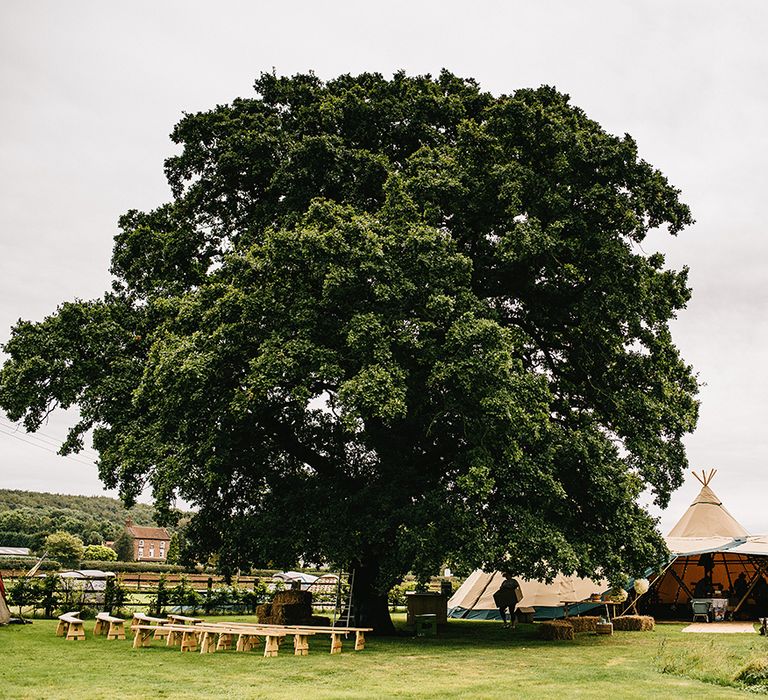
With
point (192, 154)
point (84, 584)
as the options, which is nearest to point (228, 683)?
point (192, 154)

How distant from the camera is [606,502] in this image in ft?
57.6

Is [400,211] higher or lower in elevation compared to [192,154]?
lower

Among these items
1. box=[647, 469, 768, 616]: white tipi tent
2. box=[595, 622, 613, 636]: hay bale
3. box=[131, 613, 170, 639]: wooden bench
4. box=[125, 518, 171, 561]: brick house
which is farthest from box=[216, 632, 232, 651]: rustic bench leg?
box=[125, 518, 171, 561]: brick house

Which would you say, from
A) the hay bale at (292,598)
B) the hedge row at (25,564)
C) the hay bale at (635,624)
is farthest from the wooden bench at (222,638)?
the hedge row at (25,564)

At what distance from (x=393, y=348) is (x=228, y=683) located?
779 cm

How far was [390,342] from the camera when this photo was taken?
15.9 meters

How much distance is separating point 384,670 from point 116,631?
27.3 ft

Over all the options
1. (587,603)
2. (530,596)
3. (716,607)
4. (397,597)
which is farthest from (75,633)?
(716,607)

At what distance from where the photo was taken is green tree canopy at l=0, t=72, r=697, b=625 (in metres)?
16.0

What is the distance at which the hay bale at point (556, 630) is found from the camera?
19.2 metres

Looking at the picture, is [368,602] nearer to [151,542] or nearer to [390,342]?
[390,342]

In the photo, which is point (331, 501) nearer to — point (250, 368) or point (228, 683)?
point (250, 368)

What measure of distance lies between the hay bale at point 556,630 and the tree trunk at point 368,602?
13.9 ft

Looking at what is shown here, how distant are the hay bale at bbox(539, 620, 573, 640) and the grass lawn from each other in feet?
4.82
